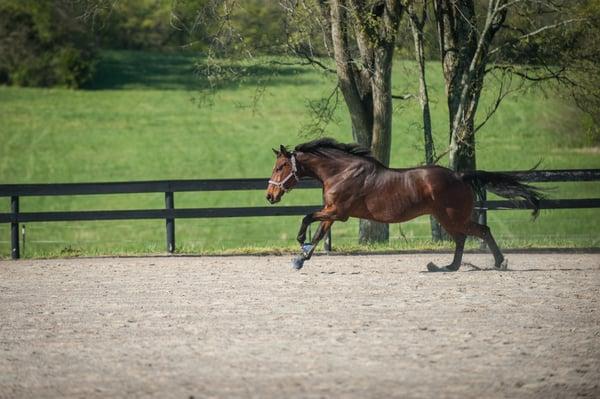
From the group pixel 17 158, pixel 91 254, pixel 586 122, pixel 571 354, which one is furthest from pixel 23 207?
pixel 571 354

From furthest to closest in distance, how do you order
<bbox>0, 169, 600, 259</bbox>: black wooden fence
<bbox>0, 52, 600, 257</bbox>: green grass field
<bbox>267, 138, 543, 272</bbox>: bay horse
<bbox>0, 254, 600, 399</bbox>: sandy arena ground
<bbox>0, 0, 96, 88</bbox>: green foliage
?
1. <bbox>0, 0, 96, 88</bbox>: green foliage
2. <bbox>0, 52, 600, 257</bbox>: green grass field
3. <bbox>0, 169, 600, 259</bbox>: black wooden fence
4. <bbox>267, 138, 543, 272</bbox>: bay horse
5. <bbox>0, 254, 600, 399</bbox>: sandy arena ground

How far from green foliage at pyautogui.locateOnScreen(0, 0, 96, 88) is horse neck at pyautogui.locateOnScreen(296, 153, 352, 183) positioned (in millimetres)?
45786

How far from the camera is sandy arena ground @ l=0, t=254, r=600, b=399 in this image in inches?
266

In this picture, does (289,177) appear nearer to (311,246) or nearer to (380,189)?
(311,246)

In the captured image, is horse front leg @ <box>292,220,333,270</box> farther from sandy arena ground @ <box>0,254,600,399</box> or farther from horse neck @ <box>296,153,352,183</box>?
horse neck @ <box>296,153,352,183</box>

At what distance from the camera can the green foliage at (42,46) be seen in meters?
56.8

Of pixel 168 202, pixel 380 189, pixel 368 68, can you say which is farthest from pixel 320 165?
pixel 368 68

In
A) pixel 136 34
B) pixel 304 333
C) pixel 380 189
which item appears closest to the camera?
pixel 304 333

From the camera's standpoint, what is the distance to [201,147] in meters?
43.1

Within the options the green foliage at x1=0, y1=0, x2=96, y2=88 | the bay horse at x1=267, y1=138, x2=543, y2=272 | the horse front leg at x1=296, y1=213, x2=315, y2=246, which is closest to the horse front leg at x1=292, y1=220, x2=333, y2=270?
the bay horse at x1=267, y1=138, x2=543, y2=272

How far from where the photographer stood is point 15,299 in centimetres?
1139

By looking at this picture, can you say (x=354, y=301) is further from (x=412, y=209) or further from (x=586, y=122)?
(x=586, y=122)

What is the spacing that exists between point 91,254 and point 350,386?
37.3ft

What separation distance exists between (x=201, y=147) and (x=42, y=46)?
1985cm
